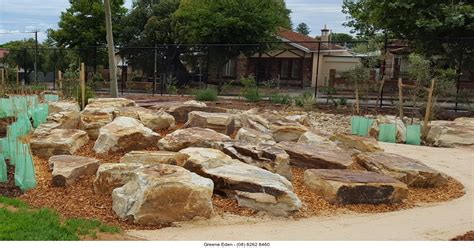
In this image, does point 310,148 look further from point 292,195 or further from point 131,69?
→ point 131,69

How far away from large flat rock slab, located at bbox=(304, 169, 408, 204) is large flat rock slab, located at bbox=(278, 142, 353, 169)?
0.60m

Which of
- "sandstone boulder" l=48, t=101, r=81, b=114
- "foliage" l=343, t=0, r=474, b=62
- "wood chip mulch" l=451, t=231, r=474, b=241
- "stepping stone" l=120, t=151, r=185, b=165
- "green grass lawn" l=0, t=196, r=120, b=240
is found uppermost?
"foliage" l=343, t=0, r=474, b=62

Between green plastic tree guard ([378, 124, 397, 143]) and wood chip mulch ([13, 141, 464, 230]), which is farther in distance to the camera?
green plastic tree guard ([378, 124, 397, 143])

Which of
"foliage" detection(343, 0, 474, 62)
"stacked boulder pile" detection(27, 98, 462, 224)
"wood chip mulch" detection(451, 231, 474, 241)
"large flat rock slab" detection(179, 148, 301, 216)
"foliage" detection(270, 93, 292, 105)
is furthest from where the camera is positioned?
"foliage" detection(270, 93, 292, 105)

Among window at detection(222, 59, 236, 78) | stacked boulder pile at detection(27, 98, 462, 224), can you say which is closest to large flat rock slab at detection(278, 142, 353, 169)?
stacked boulder pile at detection(27, 98, 462, 224)

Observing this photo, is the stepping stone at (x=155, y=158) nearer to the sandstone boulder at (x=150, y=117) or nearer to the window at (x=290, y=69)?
the sandstone boulder at (x=150, y=117)

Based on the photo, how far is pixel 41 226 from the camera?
3.79m

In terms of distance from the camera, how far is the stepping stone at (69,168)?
16.6ft

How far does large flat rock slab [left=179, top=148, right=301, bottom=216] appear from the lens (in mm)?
4660

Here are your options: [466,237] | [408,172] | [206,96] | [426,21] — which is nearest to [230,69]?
[206,96]

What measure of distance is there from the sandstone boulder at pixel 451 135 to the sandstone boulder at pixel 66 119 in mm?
6612

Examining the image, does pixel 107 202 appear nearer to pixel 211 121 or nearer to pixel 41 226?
pixel 41 226

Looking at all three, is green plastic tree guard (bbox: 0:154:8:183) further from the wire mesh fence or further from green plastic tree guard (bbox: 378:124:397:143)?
the wire mesh fence

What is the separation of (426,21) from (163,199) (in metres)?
11.6
